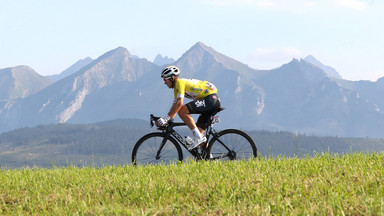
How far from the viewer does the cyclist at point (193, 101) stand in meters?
11.4

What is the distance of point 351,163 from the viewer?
9.36 metres

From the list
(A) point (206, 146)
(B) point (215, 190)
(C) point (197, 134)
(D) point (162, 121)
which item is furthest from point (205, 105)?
(B) point (215, 190)

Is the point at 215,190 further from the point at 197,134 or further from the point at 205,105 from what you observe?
the point at 205,105

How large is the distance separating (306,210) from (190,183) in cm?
257

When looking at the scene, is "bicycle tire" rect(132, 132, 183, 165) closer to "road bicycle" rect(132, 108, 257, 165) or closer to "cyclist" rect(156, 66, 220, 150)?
"road bicycle" rect(132, 108, 257, 165)

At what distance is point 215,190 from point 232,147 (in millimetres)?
4580

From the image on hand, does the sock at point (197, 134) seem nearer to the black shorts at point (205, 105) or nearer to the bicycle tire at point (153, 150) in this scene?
the black shorts at point (205, 105)

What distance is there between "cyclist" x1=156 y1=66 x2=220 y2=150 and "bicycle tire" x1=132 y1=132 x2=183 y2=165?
18.8 inches

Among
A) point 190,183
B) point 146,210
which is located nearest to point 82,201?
point 146,210

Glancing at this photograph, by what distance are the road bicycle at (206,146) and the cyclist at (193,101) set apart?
22 cm

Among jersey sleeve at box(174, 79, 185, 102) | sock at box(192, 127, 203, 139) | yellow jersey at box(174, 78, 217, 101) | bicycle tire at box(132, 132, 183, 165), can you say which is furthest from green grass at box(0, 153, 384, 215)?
yellow jersey at box(174, 78, 217, 101)

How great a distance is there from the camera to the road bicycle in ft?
38.7

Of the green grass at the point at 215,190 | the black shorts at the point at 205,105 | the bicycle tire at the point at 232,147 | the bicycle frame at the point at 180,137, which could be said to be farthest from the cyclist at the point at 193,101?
the green grass at the point at 215,190

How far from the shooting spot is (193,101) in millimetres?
11672
